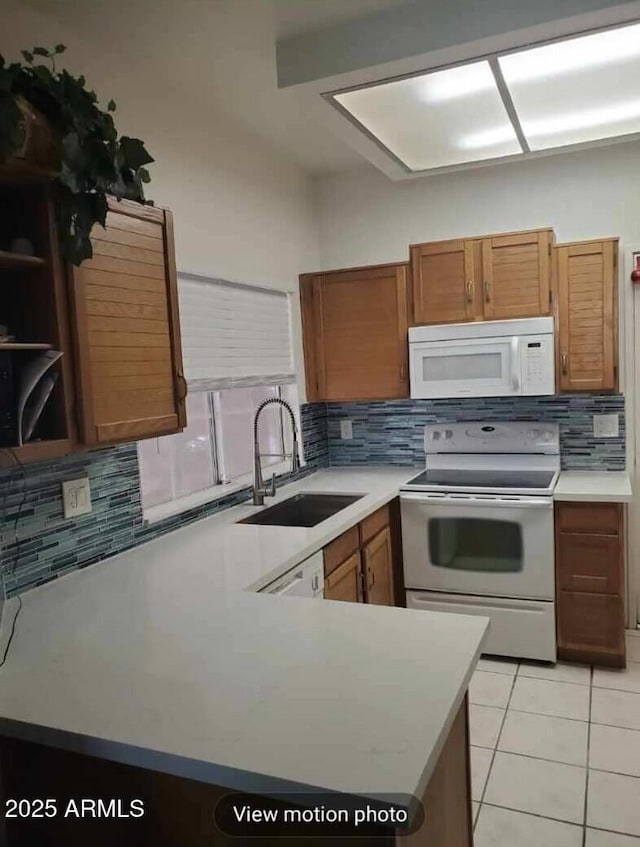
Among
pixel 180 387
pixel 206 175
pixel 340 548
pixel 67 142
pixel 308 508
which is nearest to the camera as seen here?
pixel 67 142

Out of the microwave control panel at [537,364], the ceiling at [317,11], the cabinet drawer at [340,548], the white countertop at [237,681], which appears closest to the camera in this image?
the white countertop at [237,681]

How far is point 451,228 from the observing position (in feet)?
12.0

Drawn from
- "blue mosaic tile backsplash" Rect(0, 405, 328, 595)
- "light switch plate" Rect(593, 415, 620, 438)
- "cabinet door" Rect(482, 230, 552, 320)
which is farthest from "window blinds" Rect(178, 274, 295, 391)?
"light switch plate" Rect(593, 415, 620, 438)

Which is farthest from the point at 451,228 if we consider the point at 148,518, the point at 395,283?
the point at 148,518

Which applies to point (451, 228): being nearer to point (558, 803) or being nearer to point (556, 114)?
point (556, 114)

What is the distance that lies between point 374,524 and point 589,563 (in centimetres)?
103

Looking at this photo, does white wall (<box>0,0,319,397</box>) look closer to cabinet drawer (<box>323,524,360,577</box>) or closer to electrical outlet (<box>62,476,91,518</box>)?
electrical outlet (<box>62,476,91,518</box>)

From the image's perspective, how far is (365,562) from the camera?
2.92 m

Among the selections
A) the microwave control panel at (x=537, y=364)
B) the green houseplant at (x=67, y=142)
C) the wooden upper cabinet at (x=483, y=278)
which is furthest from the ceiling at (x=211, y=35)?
the microwave control panel at (x=537, y=364)

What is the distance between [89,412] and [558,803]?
78.0 inches

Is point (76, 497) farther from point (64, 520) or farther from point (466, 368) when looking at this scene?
point (466, 368)

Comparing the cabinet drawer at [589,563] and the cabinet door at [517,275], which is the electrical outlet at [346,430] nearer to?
the cabinet door at [517,275]

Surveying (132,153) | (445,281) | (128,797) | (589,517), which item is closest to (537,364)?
(445,281)

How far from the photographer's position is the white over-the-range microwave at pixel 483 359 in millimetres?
3150
